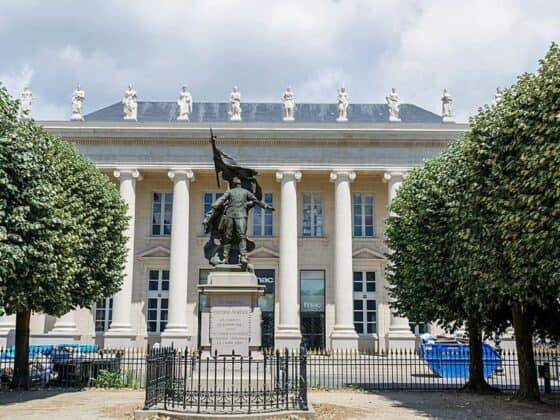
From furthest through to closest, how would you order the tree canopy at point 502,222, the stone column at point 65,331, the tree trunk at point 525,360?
the stone column at point 65,331, the tree trunk at point 525,360, the tree canopy at point 502,222

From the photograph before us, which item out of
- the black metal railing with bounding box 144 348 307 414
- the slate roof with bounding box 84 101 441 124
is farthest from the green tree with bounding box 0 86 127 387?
the slate roof with bounding box 84 101 441 124

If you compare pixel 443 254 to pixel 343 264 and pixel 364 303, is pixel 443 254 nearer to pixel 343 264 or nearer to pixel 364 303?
pixel 343 264

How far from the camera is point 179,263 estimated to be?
38.4 meters

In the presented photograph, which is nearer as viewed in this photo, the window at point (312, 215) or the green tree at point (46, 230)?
the green tree at point (46, 230)

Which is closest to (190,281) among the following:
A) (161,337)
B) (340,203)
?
(161,337)

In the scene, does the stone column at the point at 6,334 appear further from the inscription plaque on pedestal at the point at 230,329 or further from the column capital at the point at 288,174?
the inscription plaque on pedestal at the point at 230,329

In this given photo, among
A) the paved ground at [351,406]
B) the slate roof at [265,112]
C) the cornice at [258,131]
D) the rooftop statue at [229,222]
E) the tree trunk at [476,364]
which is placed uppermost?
the slate roof at [265,112]

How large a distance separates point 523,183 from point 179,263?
90.5 ft

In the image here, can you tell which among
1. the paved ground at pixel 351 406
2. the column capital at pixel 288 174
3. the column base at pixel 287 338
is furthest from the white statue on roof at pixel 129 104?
the paved ground at pixel 351 406

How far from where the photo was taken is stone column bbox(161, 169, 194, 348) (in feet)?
124

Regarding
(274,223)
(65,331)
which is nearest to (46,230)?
(65,331)

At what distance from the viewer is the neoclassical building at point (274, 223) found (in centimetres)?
3819

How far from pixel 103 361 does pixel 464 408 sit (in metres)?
13.0

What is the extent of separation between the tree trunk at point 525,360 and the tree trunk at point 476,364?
172 cm
